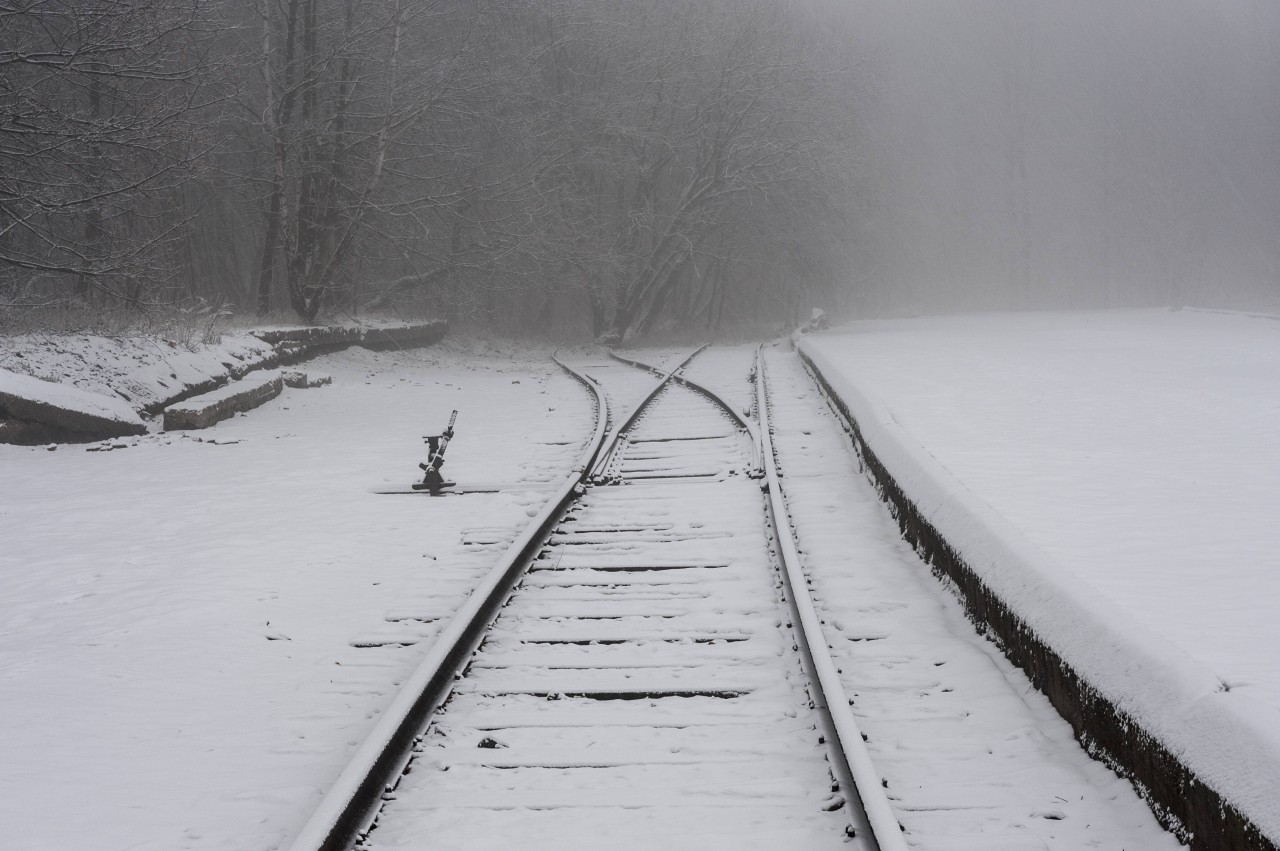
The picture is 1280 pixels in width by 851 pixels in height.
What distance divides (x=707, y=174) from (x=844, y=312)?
93.7 feet

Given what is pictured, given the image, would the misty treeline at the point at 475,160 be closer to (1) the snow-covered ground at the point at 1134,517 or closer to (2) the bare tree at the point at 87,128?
(2) the bare tree at the point at 87,128

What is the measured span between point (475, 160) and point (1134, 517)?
950 inches

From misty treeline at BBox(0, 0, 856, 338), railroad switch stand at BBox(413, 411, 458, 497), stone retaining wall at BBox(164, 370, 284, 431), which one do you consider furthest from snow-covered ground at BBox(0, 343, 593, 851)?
misty treeline at BBox(0, 0, 856, 338)

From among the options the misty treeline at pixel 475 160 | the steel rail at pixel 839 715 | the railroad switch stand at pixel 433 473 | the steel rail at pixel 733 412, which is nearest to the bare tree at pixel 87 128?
the misty treeline at pixel 475 160

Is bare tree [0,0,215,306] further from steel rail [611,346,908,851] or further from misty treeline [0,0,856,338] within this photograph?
steel rail [611,346,908,851]

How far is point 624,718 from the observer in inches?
177

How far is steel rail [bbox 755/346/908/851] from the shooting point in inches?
131

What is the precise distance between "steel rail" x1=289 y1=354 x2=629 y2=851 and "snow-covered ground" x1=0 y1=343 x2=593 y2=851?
240 mm

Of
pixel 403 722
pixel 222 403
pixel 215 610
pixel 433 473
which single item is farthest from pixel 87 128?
pixel 403 722

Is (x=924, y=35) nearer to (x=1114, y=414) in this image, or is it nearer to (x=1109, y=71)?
(x=1109, y=71)

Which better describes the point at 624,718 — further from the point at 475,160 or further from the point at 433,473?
the point at 475,160

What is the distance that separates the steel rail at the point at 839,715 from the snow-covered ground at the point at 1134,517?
928mm

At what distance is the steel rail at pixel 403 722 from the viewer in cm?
345

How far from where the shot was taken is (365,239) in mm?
27969
